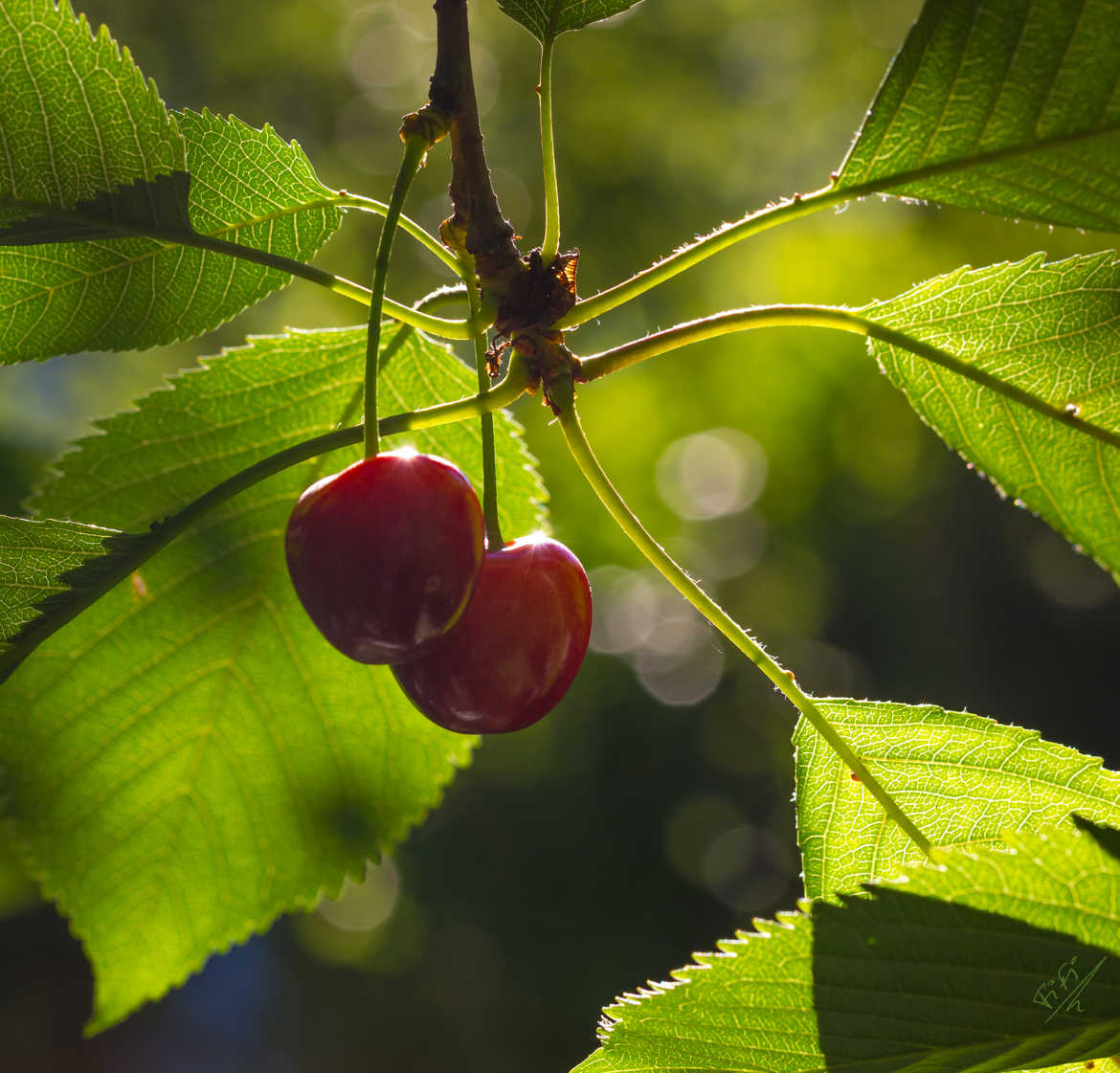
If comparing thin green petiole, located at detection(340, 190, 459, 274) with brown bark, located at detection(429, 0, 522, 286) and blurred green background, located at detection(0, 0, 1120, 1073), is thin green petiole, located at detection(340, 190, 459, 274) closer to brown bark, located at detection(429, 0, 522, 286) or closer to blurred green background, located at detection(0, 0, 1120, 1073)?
brown bark, located at detection(429, 0, 522, 286)

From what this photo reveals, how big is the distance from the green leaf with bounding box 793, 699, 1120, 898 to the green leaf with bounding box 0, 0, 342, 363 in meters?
0.67

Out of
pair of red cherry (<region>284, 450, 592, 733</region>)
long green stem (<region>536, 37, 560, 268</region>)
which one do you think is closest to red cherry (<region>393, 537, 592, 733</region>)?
pair of red cherry (<region>284, 450, 592, 733</region>)

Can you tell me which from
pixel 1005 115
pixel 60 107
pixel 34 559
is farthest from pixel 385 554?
pixel 1005 115

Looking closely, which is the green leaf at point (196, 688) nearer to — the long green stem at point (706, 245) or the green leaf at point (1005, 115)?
the long green stem at point (706, 245)

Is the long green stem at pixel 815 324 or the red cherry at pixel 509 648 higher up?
the long green stem at pixel 815 324

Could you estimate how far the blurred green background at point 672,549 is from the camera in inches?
276

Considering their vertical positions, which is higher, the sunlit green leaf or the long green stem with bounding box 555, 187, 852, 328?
the sunlit green leaf

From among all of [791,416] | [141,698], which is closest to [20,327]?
[141,698]

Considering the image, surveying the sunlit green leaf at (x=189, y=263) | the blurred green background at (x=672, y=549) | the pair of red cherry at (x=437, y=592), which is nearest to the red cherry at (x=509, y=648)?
the pair of red cherry at (x=437, y=592)

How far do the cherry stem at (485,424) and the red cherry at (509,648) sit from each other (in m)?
0.05

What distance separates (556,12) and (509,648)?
1.71 feet

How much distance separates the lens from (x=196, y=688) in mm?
1242

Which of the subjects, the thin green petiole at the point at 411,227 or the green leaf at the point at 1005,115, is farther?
the thin green petiole at the point at 411,227

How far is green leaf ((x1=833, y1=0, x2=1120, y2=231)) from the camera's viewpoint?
79 centimetres
